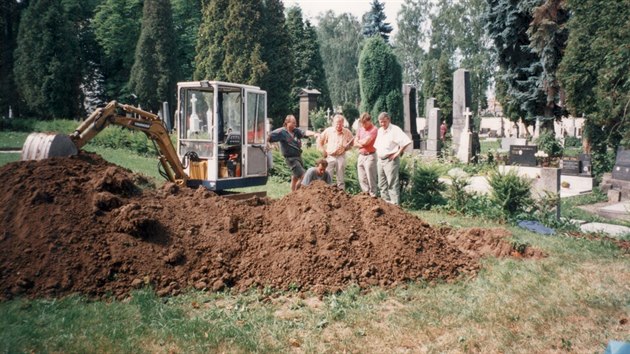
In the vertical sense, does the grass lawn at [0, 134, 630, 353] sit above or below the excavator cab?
below

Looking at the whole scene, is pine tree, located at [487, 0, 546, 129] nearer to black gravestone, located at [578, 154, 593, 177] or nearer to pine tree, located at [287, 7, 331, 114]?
black gravestone, located at [578, 154, 593, 177]

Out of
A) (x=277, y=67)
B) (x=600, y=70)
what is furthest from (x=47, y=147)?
(x=277, y=67)

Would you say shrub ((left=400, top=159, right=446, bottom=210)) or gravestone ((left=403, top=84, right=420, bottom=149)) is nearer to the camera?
shrub ((left=400, top=159, right=446, bottom=210))

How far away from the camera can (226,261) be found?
20.1 ft

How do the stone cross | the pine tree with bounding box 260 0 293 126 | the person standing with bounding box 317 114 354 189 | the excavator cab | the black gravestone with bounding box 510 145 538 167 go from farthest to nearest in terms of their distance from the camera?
the pine tree with bounding box 260 0 293 126, the stone cross, the black gravestone with bounding box 510 145 538 167, the person standing with bounding box 317 114 354 189, the excavator cab

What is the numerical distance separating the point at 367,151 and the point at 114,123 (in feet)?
16.3

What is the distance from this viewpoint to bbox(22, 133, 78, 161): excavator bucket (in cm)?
800

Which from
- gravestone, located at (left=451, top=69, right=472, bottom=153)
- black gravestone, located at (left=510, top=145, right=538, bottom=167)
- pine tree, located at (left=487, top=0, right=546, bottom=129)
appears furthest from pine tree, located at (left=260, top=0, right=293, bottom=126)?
black gravestone, located at (left=510, top=145, right=538, bottom=167)

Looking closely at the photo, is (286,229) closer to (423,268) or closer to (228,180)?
(423,268)

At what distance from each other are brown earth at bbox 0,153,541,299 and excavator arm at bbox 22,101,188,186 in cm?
78

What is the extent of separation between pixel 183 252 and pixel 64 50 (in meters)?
35.2

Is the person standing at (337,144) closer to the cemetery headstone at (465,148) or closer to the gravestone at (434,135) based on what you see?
the cemetery headstone at (465,148)

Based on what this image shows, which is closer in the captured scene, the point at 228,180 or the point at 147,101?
the point at 228,180

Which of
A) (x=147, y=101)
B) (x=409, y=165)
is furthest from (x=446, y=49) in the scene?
(x=409, y=165)
